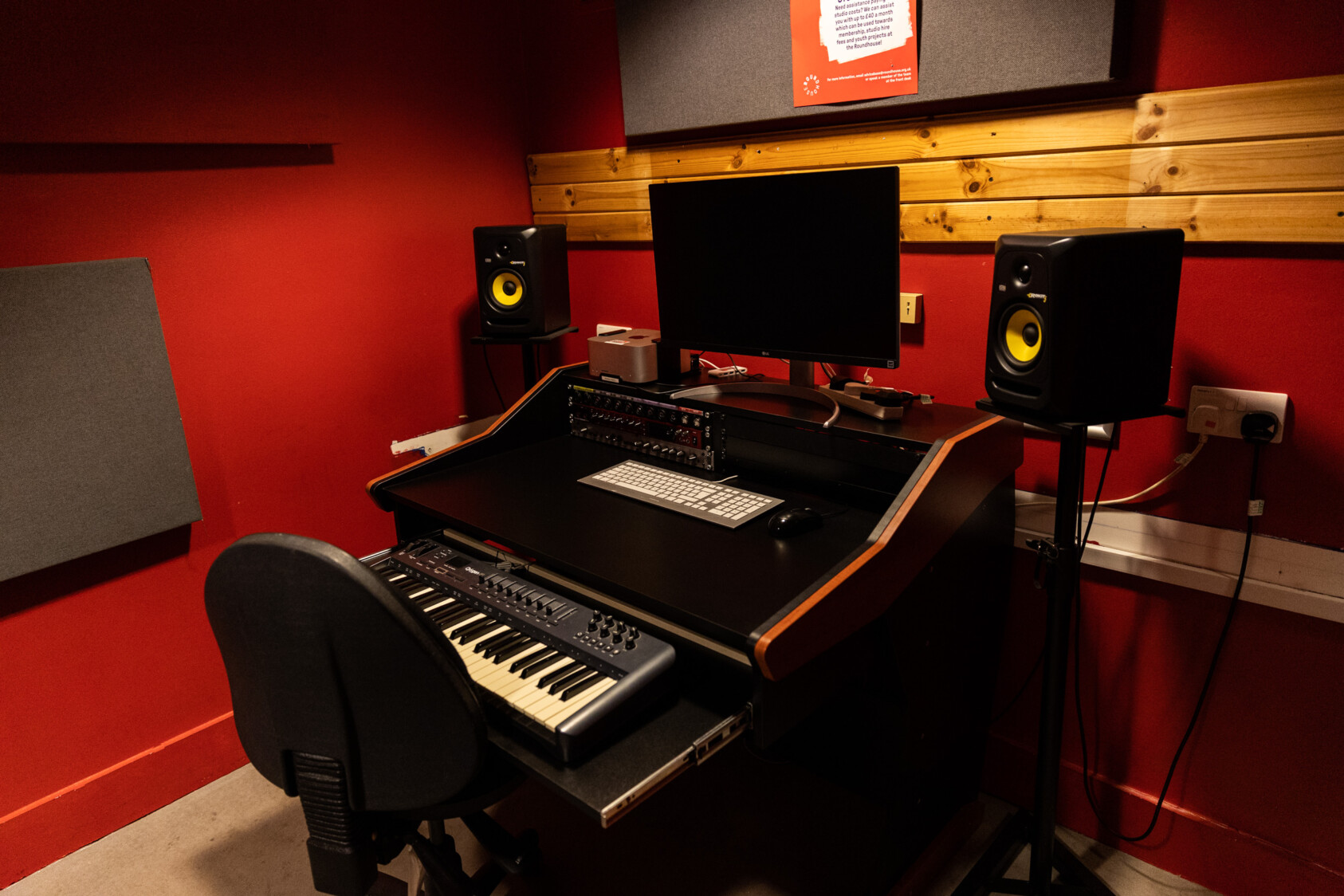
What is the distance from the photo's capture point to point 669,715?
1.27 meters

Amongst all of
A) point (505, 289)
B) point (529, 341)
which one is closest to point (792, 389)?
point (529, 341)

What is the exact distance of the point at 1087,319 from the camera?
4.16 ft

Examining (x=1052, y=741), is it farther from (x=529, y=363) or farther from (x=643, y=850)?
(x=529, y=363)

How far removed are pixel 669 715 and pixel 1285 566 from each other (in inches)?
48.2

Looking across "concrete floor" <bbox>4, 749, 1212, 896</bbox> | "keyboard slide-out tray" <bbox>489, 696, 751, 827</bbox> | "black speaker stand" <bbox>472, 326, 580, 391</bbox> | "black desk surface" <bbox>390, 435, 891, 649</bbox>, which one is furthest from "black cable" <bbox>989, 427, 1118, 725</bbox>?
"black speaker stand" <bbox>472, 326, 580, 391</bbox>

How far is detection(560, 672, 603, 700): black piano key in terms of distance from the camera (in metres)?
1.22

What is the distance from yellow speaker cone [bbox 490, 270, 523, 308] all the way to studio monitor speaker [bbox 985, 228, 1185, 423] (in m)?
1.38

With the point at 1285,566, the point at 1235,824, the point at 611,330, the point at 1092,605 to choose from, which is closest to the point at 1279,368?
the point at 1285,566

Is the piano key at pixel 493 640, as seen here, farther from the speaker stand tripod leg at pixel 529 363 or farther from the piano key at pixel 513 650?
the speaker stand tripod leg at pixel 529 363

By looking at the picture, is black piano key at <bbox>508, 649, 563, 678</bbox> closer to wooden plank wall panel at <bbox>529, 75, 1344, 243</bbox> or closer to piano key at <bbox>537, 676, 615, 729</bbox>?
piano key at <bbox>537, 676, 615, 729</bbox>

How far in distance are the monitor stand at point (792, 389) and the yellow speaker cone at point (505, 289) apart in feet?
2.35

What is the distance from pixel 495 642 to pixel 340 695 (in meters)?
0.34

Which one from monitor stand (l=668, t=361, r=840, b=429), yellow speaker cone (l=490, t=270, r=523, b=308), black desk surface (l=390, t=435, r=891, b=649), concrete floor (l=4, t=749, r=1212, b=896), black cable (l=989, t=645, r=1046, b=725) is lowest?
concrete floor (l=4, t=749, r=1212, b=896)

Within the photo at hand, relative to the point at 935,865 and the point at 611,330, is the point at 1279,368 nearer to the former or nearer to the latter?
the point at 935,865
